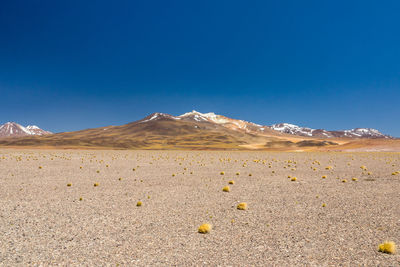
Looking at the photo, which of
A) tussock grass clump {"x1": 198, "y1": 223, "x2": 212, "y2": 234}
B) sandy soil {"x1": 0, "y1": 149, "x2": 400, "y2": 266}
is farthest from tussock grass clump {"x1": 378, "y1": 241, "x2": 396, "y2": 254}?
tussock grass clump {"x1": 198, "y1": 223, "x2": 212, "y2": 234}

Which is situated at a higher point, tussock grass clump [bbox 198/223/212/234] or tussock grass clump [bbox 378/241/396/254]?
tussock grass clump [bbox 378/241/396/254]

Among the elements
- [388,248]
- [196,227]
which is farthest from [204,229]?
[388,248]

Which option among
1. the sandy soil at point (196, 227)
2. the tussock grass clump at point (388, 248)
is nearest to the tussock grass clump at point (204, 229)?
the sandy soil at point (196, 227)

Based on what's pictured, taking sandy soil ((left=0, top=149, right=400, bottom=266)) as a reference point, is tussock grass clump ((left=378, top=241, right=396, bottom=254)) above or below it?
Answer: above

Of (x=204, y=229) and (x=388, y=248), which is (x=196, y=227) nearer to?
(x=204, y=229)

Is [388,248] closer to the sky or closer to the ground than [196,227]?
closer to the sky

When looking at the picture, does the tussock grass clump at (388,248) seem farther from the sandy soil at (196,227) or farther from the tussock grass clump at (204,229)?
the tussock grass clump at (204,229)

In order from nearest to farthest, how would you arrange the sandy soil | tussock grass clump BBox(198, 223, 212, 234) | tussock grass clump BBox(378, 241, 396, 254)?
the sandy soil
tussock grass clump BBox(378, 241, 396, 254)
tussock grass clump BBox(198, 223, 212, 234)

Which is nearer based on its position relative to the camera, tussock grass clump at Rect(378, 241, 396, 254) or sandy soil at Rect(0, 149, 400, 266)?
sandy soil at Rect(0, 149, 400, 266)

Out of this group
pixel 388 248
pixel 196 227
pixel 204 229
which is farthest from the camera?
pixel 196 227

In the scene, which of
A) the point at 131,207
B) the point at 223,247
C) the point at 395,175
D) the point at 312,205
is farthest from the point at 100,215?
the point at 395,175

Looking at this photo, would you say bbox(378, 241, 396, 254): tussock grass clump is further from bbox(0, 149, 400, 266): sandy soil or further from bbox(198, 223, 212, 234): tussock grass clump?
bbox(198, 223, 212, 234): tussock grass clump

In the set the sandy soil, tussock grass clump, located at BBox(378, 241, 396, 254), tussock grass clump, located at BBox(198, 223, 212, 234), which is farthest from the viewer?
tussock grass clump, located at BBox(198, 223, 212, 234)

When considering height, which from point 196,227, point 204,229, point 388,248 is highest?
point 388,248
